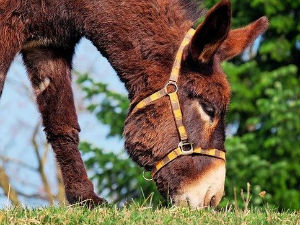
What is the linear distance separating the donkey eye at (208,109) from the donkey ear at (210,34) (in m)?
0.35

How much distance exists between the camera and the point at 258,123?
12914 mm

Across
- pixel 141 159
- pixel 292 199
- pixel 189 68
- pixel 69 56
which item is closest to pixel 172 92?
pixel 189 68

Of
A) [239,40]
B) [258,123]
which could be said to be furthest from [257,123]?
[239,40]

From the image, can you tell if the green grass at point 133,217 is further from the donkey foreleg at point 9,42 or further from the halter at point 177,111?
the donkey foreleg at point 9,42

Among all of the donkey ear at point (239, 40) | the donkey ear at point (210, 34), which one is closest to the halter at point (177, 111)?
the donkey ear at point (210, 34)

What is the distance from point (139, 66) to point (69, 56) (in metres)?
0.91

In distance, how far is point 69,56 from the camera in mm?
6656

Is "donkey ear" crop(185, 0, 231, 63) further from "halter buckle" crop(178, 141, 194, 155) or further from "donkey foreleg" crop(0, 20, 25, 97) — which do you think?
"donkey foreleg" crop(0, 20, 25, 97)

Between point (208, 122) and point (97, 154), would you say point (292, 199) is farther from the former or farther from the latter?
point (208, 122)

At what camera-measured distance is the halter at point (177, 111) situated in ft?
19.0

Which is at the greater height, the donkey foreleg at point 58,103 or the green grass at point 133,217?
the donkey foreleg at point 58,103

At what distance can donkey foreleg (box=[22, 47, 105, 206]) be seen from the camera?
6.50 metres

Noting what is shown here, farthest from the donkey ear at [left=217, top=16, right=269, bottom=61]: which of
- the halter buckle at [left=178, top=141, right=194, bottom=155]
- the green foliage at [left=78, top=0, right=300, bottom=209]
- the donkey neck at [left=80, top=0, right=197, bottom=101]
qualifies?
the green foliage at [left=78, top=0, right=300, bottom=209]

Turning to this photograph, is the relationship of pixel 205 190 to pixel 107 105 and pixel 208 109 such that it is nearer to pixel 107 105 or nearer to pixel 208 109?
pixel 208 109
